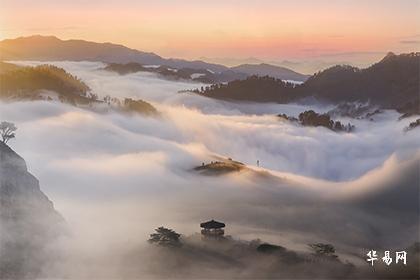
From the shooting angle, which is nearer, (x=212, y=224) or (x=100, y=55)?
(x=212, y=224)

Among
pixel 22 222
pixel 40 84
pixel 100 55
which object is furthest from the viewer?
pixel 100 55

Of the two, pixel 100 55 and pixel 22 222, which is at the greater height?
pixel 100 55

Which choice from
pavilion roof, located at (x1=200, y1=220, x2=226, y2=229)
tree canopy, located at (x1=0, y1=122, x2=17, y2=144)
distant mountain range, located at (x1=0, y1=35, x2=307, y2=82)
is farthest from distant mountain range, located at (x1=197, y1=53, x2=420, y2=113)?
tree canopy, located at (x1=0, y1=122, x2=17, y2=144)

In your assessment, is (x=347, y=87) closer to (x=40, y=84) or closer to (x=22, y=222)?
(x=40, y=84)

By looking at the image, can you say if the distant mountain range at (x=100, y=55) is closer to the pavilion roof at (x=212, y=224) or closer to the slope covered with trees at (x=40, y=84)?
the slope covered with trees at (x=40, y=84)

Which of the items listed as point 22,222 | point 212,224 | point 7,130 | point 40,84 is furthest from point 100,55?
point 212,224

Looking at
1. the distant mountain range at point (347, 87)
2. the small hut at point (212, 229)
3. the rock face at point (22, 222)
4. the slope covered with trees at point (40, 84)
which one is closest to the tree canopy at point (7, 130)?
the rock face at point (22, 222)

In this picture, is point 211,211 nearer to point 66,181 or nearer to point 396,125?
point 66,181

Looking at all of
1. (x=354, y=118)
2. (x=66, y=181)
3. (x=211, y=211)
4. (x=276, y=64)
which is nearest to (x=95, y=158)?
(x=66, y=181)
